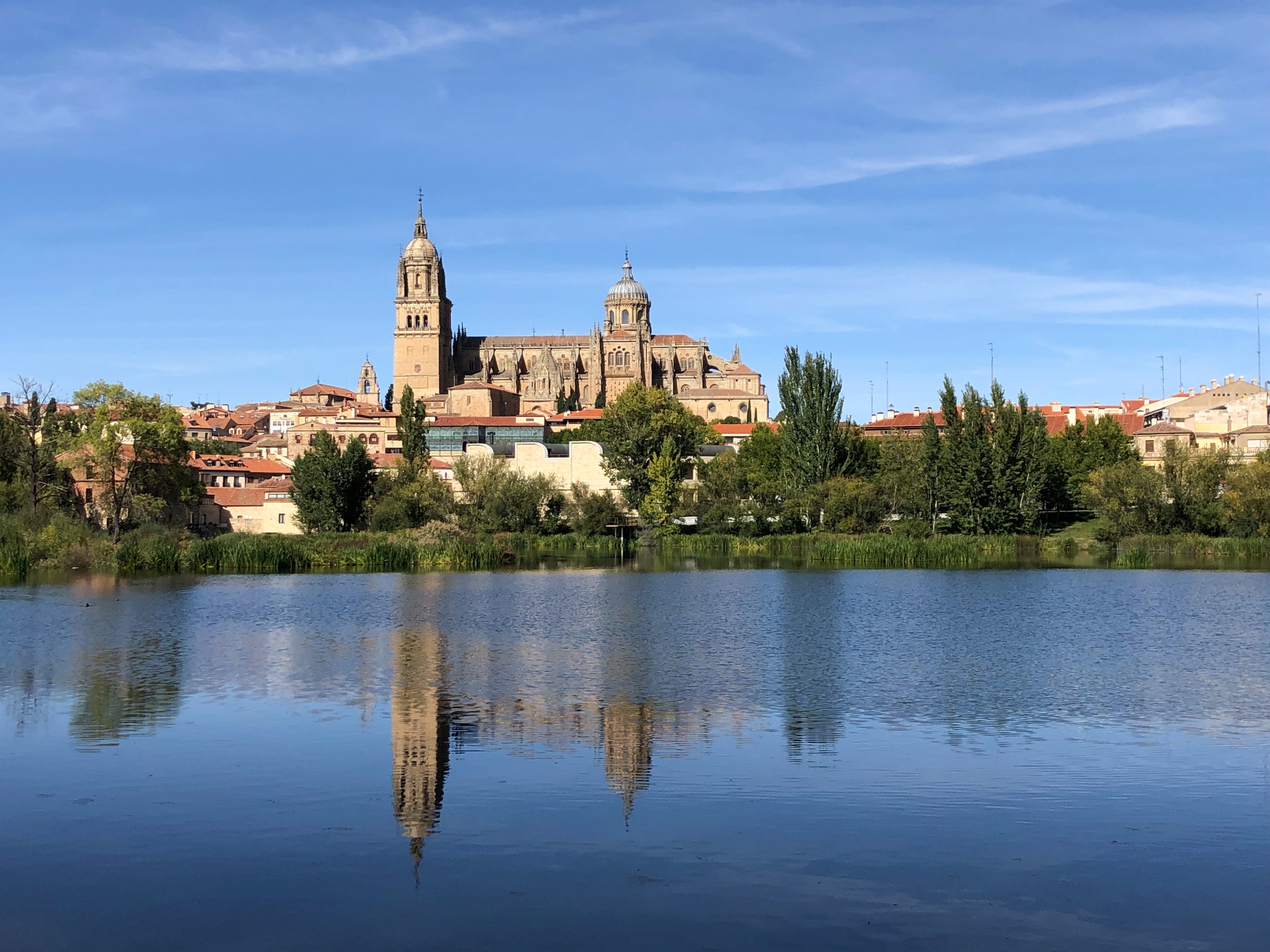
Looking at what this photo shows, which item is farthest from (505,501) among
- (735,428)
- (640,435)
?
(735,428)

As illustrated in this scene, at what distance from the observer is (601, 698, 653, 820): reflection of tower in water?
1114cm

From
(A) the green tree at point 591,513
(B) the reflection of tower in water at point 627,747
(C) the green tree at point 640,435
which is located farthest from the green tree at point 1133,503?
(B) the reflection of tower in water at point 627,747

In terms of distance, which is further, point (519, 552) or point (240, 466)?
point (240, 466)

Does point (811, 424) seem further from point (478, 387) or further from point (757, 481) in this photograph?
point (478, 387)

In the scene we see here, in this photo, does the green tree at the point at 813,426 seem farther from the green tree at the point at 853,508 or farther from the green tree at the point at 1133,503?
the green tree at the point at 1133,503

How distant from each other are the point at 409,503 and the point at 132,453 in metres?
12.4

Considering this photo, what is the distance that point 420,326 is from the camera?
127 m

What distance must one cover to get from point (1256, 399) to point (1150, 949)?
8206 cm

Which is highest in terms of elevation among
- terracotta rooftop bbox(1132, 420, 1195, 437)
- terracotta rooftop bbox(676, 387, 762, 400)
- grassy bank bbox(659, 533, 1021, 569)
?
terracotta rooftop bbox(676, 387, 762, 400)

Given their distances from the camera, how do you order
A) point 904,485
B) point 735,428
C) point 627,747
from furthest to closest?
1. point 735,428
2. point 904,485
3. point 627,747

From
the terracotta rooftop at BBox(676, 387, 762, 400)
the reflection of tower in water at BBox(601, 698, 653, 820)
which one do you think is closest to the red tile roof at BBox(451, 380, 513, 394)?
the terracotta rooftop at BBox(676, 387, 762, 400)

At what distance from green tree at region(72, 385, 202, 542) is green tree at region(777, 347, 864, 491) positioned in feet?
88.3

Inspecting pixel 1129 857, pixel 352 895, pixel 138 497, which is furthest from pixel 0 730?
pixel 138 497

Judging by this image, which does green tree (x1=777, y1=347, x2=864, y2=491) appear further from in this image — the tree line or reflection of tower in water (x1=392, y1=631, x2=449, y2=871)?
reflection of tower in water (x1=392, y1=631, x2=449, y2=871)
